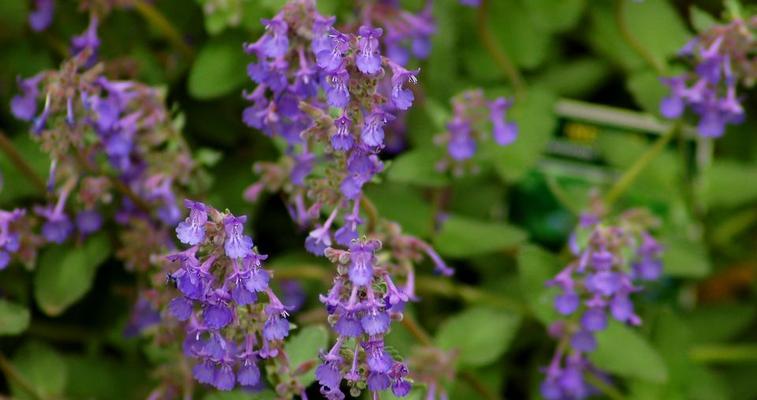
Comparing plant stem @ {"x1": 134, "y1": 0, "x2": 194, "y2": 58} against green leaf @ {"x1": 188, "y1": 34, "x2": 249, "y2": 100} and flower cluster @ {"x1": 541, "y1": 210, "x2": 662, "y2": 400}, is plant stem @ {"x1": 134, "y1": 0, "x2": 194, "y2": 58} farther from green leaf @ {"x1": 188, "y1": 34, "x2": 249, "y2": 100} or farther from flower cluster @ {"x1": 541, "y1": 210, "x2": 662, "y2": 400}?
flower cluster @ {"x1": 541, "y1": 210, "x2": 662, "y2": 400}

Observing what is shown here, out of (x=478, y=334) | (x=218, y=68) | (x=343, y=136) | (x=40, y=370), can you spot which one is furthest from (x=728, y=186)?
(x=40, y=370)

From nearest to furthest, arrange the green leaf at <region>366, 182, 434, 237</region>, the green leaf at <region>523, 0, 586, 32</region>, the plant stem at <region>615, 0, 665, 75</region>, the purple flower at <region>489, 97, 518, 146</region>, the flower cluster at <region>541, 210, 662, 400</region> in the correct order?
the flower cluster at <region>541, 210, 662, 400</region> → the purple flower at <region>489, 97, 518, 146</region> → the green leaf at <region>366, 182, 434, 237</region> → the plant stem at <region>615, 0, 665, 75</region> → the green leaf at <region>523, 0, 586, 32</region>

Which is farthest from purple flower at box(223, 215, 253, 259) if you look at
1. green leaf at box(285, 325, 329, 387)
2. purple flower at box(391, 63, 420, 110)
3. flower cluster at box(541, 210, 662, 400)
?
flower cluster at box(541, 210, 662, 400)

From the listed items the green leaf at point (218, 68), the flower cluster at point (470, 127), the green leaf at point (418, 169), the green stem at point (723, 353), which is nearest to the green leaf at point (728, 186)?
the green stem at point (723, 353)

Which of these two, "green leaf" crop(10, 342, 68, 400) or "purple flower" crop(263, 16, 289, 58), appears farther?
"green leaf" crop(10, 342, 68, 400)

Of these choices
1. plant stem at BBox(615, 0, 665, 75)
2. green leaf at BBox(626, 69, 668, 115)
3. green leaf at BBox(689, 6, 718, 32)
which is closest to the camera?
green leaf at BBox(689, 6, 718, 32)

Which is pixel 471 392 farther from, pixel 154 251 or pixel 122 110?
pixel 122 110

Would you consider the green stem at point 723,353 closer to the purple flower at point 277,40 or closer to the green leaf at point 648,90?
the green leaf at point 648,90
